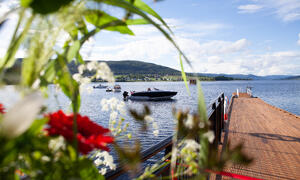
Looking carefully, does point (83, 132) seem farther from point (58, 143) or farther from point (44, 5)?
point (44, 5)

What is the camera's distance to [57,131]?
35 cm

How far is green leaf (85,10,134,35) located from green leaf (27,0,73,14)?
71mm

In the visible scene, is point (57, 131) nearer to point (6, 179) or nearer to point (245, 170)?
point (6, 179)

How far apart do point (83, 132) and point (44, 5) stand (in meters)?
0.21

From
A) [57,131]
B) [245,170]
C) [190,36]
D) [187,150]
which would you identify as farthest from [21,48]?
[245,170]

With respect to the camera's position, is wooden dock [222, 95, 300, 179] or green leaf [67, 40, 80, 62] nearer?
green leaf [67, 40, 80, 62]

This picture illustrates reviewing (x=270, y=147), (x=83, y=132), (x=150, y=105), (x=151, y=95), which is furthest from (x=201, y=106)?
(x=151, y=95)

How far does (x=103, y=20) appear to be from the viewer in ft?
1.64

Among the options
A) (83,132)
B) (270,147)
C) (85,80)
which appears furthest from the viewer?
(270,147)

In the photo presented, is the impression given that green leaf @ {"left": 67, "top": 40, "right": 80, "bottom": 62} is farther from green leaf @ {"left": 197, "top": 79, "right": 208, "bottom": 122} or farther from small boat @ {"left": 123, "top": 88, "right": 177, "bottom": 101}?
small boat @ {"left": 123, "top": 88, "right": 177, "bottom": 101}

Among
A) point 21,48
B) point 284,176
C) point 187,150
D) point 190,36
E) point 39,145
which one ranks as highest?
point 190,36

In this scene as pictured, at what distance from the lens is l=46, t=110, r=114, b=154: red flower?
12.7 inches

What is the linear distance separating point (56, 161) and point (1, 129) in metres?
0.15

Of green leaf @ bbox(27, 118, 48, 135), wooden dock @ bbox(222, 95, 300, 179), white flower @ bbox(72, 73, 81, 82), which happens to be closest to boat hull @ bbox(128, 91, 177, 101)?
wooden dock @ bbox(222, 95, 300, 179)
